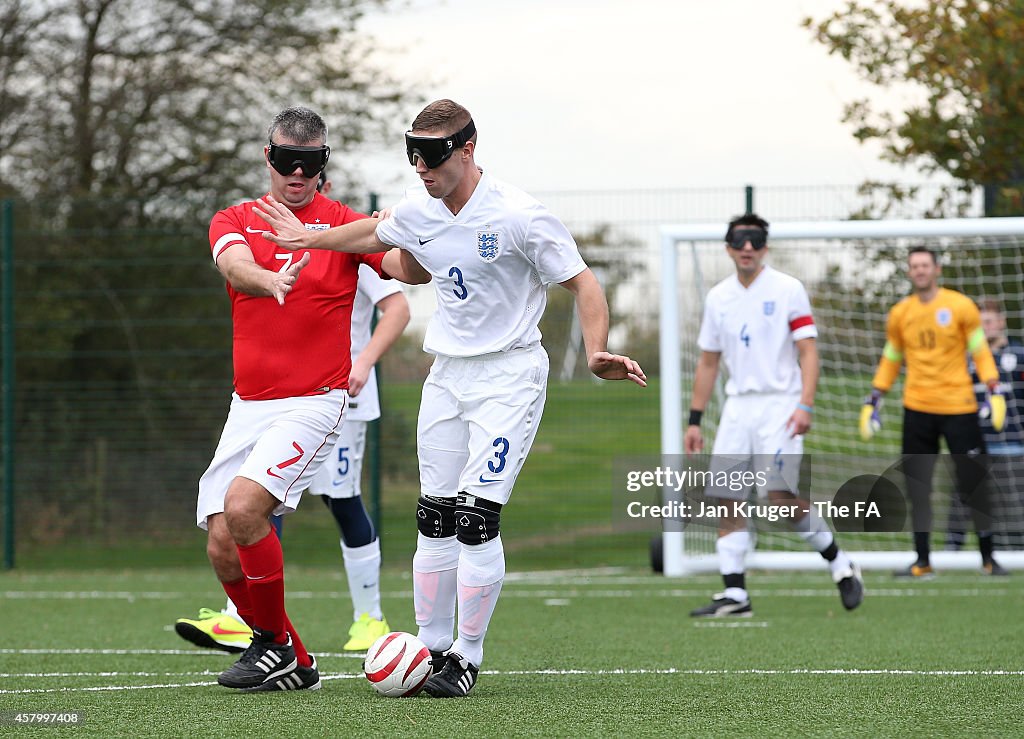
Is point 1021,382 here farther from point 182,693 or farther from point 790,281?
point 182,693

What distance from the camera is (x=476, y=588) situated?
538 cm

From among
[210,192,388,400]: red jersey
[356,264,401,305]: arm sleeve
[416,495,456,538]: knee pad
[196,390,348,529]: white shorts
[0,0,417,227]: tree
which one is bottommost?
[416,495,456,538]: knee pad

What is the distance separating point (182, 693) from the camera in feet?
18.0

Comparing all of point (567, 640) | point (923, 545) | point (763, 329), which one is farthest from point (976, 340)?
point (567, 640)

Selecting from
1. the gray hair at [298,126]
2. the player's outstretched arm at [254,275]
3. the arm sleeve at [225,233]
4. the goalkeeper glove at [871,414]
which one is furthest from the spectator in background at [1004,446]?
the player's outstretched arm at [254,275]

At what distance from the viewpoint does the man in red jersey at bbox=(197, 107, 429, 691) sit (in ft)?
17.6

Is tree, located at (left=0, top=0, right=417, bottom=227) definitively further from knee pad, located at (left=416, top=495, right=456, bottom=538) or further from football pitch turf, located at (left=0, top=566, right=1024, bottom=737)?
knee pad, located at (left=416, top=495, right=456, bottom=538)

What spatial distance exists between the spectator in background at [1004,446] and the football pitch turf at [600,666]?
1.07 metres

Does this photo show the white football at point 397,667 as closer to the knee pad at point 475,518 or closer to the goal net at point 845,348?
the knee pad at point 475,518

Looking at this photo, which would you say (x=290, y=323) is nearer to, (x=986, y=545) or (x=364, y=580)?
(x=364, y=580)

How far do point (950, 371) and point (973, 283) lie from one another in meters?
1.86

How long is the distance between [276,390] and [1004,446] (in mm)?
8319

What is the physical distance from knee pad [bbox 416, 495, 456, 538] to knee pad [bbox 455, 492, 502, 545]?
0.46ft

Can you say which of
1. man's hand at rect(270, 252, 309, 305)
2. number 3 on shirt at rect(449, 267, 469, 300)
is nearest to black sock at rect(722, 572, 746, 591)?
number 3 on shirt at rect(449, 267, 469, 300)
